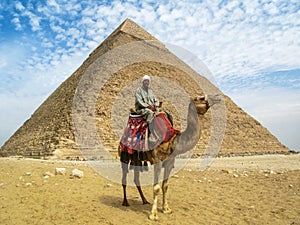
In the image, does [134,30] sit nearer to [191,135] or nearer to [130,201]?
[130,201]

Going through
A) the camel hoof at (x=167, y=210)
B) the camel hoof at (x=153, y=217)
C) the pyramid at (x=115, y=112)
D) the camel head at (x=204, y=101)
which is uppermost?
the pyramid at (x=115, y=112)

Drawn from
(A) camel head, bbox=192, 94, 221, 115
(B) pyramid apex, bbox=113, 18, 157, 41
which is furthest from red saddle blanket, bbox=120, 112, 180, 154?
(B) pyramid apex, bbox=113, 18, 157, 41

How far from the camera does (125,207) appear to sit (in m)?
5.13

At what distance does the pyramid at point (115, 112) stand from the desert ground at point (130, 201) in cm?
1442

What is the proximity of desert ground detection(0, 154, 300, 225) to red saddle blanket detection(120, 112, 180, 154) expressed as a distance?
42.3 inches

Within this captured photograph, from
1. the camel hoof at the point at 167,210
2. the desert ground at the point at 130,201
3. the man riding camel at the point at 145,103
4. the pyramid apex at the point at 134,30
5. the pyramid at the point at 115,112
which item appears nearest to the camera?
the desert ground at the point at 130,201

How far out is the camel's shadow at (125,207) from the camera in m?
5.05

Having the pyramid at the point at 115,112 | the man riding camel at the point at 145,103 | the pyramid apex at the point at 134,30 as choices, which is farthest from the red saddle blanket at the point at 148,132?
the pyramid apex at the point at 134,30

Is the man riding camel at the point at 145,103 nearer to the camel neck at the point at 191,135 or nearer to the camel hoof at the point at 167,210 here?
the camel neck at the point at 191,135

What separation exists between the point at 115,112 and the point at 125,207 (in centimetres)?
2821

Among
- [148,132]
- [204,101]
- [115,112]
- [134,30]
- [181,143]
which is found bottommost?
[181,143]

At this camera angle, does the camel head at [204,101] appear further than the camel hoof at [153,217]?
Yes

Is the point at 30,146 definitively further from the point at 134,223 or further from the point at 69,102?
the point at 134,223

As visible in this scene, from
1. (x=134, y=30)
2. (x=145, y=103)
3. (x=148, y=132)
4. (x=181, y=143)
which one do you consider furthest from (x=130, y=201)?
(x=134, y=30)
